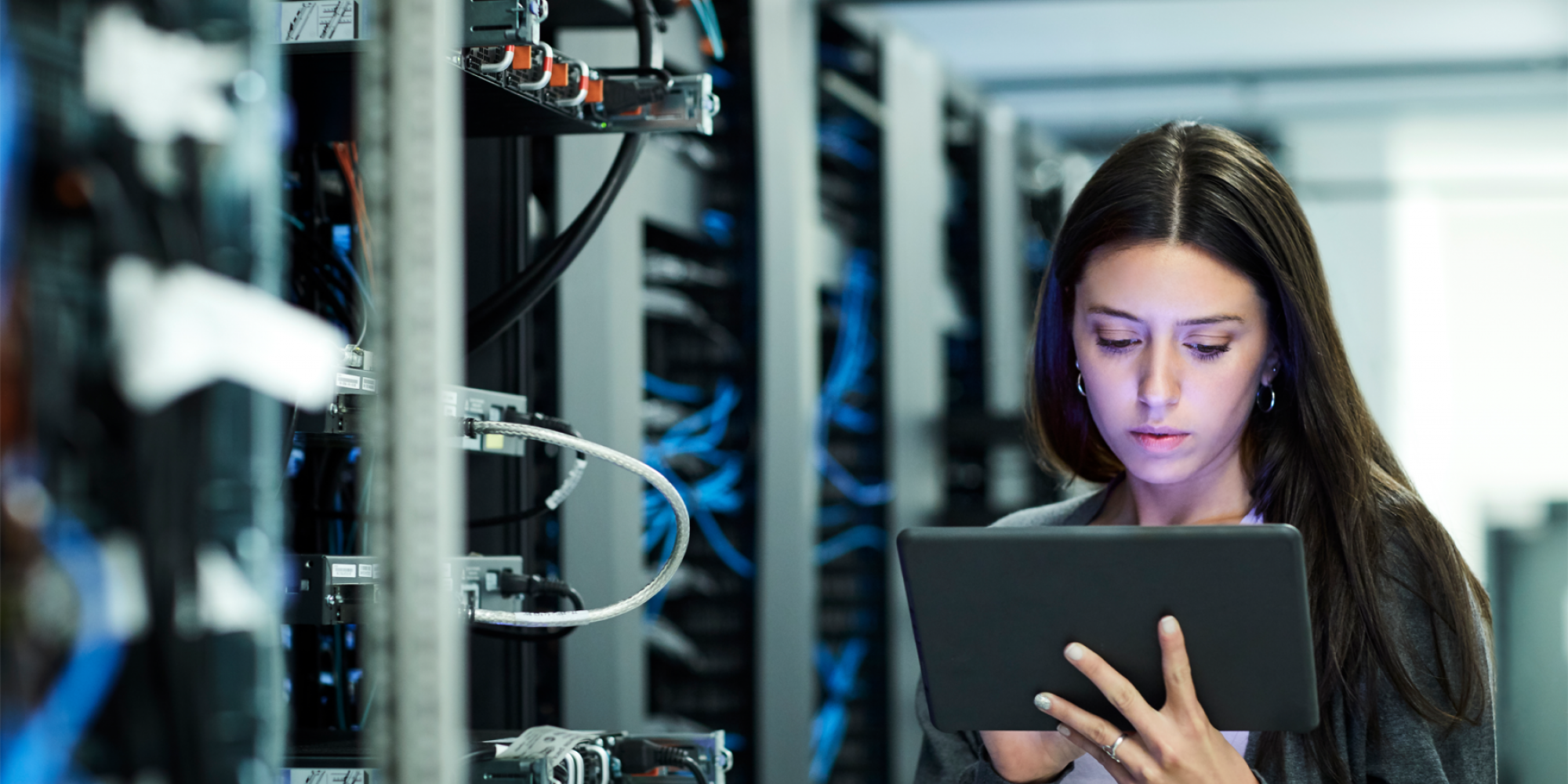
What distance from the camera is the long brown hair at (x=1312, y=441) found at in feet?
3.42

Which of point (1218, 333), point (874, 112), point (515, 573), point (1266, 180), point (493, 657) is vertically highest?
point (874, 112)

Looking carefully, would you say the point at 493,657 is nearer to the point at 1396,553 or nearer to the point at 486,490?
the point at 486,490

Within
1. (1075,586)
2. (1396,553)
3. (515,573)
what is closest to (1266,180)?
(1396,553)

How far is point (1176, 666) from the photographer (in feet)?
2.92

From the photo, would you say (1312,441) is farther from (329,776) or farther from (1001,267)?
(1001,267)

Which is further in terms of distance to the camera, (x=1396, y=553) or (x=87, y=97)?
(x=1396, y=553)

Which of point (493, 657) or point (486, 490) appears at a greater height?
point (486, 490)

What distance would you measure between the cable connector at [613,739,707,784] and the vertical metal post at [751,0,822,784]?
3.30 ft

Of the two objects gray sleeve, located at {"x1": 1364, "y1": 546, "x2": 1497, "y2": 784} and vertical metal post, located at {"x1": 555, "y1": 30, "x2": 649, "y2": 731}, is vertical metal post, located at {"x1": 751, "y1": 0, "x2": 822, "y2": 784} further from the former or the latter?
gray sleeve, located at {"x1": 1364, "y1": 546, "x2": 1497, "y2": 784}

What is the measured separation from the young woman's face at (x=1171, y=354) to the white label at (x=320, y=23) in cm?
65

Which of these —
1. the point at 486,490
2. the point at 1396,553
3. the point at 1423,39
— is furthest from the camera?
the point at 1423,39

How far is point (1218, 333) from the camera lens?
1105mm

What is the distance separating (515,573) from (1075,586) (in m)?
0.52

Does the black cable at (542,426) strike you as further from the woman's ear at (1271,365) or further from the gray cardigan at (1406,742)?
the woman's ear at (1271,365)
